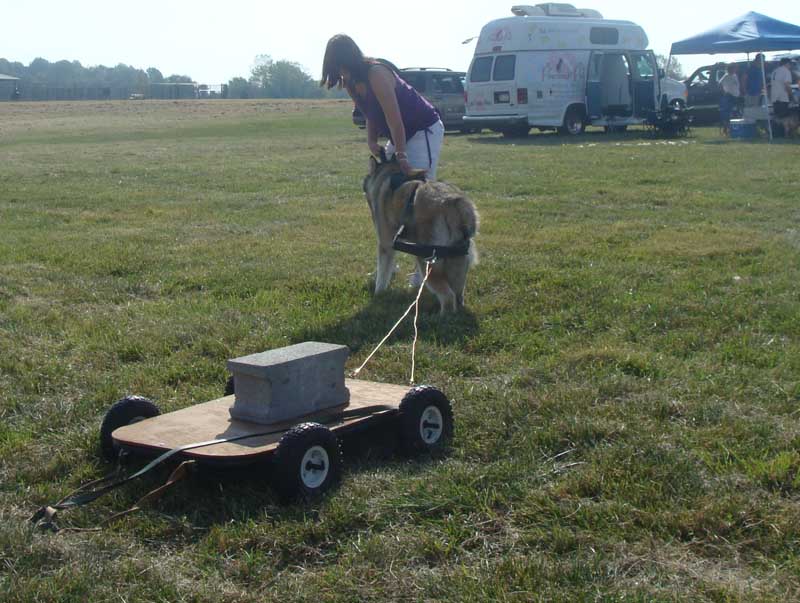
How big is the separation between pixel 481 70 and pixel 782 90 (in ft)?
23.8

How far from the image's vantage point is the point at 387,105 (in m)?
6.79

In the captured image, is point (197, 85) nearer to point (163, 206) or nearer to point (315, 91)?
point (315, 91)

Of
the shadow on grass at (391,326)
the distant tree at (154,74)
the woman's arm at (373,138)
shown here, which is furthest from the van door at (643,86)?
the distant tree at (154,74)

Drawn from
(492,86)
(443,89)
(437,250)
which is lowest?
(437,250)

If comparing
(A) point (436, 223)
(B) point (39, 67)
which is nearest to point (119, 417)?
(A) point (436, 223)

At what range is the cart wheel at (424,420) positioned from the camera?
150 inches

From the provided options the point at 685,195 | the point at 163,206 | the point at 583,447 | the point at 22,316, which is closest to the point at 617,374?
the point at 583,447

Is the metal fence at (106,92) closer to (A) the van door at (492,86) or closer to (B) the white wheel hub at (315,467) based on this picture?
(A) the van door at (492,86)

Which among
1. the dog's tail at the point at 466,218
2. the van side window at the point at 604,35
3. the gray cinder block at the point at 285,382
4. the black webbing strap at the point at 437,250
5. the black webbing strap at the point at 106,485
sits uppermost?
the van side window at the point at 604,35

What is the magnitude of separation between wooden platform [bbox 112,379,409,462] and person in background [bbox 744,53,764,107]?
20.4 metres

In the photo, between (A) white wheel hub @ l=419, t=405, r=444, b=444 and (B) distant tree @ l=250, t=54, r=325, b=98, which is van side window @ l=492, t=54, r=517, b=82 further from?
(B) distant tree @ l=250, t=54, r=325, b=98

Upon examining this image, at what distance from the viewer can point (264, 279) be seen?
7.48 metres

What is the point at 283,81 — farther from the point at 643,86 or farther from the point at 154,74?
the point at 643,86

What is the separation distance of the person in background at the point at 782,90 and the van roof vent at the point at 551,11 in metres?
5.66
